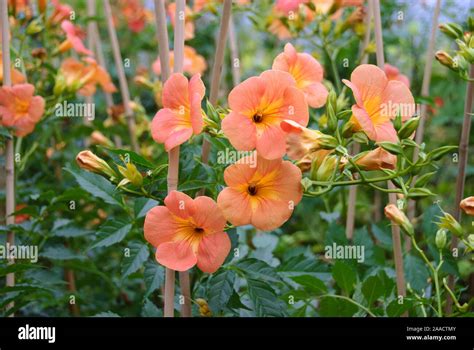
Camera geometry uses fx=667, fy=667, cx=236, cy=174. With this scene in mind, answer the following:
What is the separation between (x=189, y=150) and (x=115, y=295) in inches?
35.9

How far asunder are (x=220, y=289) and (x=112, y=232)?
10.0 inches

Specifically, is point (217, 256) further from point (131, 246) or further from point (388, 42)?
point (388, 42)

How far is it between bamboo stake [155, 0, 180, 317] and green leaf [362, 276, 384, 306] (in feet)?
1.21

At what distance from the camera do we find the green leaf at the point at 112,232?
1281mm

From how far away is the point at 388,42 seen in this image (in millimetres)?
2529

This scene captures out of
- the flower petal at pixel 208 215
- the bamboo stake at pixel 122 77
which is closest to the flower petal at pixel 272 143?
the flower petal at pixel 208 215

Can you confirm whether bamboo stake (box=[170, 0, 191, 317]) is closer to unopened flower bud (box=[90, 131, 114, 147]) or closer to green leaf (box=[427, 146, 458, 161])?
green leaf (box=[427, 146, 458, 161])

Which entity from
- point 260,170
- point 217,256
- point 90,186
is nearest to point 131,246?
point 90,186

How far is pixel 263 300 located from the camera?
1.22 m

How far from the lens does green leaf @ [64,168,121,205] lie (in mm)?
1385

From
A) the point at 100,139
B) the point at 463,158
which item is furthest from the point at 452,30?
the point at 100,139

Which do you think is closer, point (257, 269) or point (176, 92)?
point (176, 92)

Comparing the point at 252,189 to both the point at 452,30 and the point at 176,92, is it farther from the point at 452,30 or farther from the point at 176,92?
the point at 452,30

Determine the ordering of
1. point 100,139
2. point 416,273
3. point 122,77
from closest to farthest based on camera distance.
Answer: point 416,273 → point 122,77 → point 100,139
